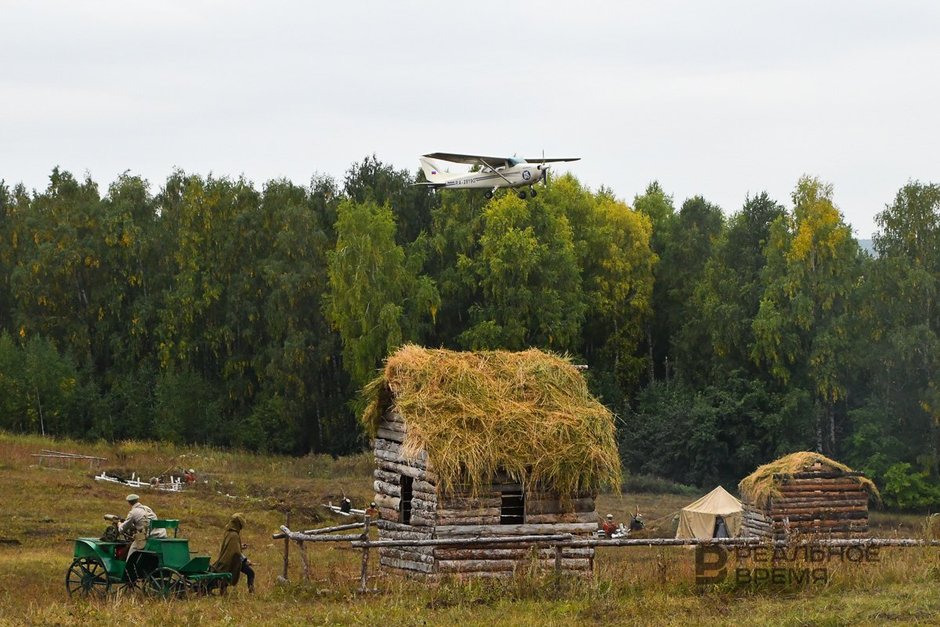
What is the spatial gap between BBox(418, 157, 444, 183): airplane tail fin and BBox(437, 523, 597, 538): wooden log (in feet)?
94.2

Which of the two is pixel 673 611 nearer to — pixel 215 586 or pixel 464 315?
pixel 215 586

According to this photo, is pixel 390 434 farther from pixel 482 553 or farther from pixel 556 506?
pixel 556 506

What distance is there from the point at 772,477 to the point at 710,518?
4.24m

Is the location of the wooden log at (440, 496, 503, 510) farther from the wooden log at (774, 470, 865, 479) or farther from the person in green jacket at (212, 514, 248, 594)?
the wooden log at (774, 470, 865, 479)

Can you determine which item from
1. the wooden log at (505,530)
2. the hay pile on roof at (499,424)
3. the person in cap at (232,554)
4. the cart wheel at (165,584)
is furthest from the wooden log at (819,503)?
the cart wheel at (165,584)

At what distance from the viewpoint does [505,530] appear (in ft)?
74.7

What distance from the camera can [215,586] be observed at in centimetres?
1914

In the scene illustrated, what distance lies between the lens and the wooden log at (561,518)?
75.7 ft

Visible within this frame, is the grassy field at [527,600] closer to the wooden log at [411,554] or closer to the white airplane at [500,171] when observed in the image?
the wooden log at [411,554]

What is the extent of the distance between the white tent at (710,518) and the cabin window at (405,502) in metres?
17.4

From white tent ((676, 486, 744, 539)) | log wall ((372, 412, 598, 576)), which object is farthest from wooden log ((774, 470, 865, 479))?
log wall ((372, 412, 598, 576))

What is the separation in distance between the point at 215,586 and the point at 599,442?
26.1 feet

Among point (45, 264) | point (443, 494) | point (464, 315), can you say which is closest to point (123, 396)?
point (45, 264)

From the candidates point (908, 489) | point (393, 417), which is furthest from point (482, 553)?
point (908, 489)
